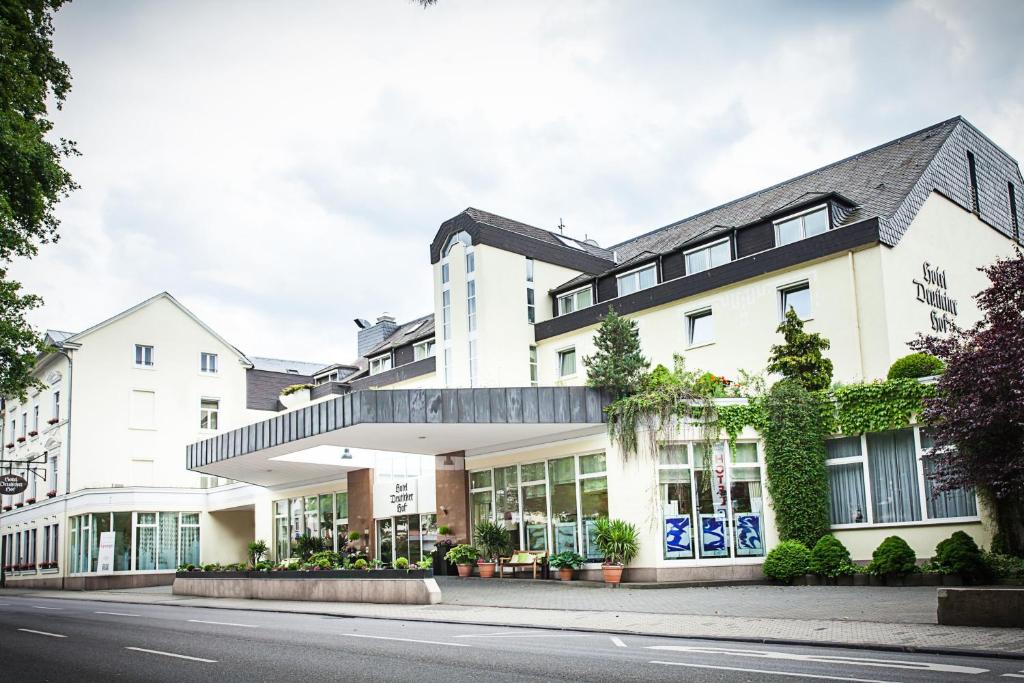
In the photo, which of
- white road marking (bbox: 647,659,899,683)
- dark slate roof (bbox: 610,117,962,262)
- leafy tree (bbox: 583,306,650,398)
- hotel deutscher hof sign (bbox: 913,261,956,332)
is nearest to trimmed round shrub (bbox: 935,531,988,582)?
leafy tree (bbox: 583,306,650,398)

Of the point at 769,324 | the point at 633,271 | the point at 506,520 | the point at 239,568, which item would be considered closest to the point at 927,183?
the point at 769,324

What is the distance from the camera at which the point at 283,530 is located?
3825cm

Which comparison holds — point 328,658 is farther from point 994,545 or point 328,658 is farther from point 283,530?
point 283,530

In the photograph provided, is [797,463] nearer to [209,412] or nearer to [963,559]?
[963,559]

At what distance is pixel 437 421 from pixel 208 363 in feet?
97.6

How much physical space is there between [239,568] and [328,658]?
16709 millimetres

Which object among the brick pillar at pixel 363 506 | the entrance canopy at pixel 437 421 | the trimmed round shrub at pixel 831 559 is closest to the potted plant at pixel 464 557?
the entrance canopy at pixel 437 421

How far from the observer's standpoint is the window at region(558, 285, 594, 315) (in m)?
34.3

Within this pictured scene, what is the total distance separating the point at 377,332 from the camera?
51.4 meters

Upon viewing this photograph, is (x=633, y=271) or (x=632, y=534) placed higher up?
(x=633, y=271)

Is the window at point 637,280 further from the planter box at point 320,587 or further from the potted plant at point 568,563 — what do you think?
the planter box at point 320,587

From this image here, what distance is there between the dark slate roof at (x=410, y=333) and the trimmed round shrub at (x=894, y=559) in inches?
911

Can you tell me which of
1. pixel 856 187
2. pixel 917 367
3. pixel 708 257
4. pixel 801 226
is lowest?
pixel 917 367

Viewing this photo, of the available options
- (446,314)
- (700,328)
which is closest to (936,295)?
(700,328)
